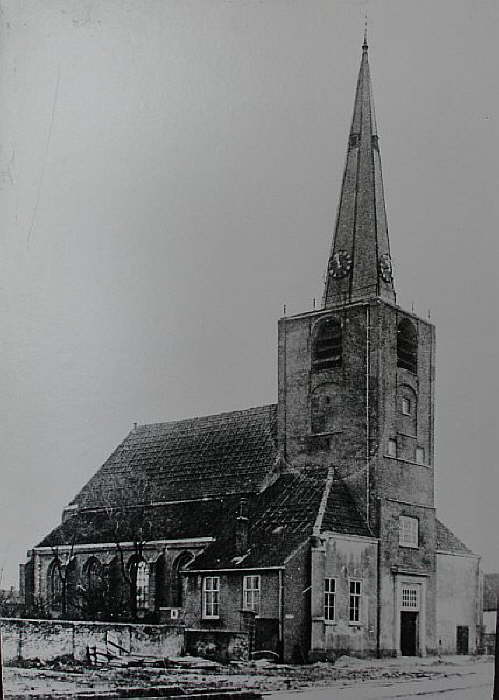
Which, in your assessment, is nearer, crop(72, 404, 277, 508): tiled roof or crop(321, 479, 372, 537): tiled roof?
crop(321, 479, 372, 537): tiled roof

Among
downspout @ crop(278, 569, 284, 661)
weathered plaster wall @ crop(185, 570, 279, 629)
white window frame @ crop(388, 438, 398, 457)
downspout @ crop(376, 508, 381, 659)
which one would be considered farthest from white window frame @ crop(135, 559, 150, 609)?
white window frame @ crop(388, 438, 398, 457)

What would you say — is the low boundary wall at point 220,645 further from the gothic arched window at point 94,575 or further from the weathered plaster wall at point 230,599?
the gothic arched window at point 94,575

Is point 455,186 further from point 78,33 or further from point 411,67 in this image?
point 78,33

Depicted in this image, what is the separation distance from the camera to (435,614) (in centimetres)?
312

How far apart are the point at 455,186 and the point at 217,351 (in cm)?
75

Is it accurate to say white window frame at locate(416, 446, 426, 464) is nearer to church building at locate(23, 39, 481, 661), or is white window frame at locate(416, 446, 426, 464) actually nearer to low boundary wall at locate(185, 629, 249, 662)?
church building at locate(23, 39, 481, 661)

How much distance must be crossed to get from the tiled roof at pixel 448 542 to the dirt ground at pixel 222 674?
27 cm

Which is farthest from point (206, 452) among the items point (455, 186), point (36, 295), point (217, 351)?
point (455, 186)

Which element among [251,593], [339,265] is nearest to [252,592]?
[251,593]

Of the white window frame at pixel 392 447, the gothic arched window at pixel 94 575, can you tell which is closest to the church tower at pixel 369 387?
the white window frame at pixel 392 447

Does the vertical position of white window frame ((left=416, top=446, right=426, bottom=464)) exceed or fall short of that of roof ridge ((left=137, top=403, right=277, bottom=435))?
it falls short

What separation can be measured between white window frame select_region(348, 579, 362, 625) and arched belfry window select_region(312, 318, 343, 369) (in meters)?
0.55

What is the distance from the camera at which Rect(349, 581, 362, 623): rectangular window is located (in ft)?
10.0

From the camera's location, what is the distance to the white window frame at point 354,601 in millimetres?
3053
